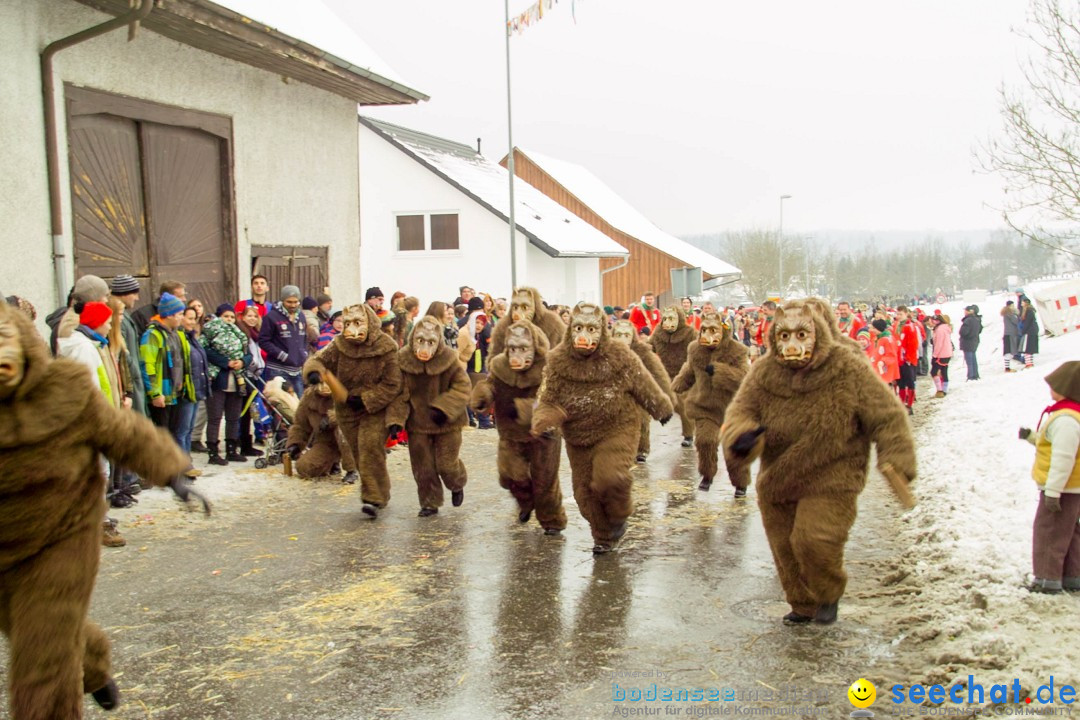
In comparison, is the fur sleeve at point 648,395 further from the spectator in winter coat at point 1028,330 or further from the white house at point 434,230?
the spectator in winter coat at point 1028,330

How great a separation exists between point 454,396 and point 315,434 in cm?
189

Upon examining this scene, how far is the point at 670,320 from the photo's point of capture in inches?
552

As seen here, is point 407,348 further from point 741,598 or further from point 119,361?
point 741,598

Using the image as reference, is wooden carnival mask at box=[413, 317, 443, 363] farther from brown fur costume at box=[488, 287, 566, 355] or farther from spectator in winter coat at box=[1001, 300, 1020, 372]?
spectator in winter coat at box=[1001, 300, 1020, 372]

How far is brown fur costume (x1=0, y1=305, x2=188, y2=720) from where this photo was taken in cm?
409

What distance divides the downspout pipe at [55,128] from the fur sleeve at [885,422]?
8.29m

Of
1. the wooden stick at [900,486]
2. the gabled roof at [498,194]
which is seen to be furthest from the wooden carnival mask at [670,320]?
the gabled roof at [498,194]

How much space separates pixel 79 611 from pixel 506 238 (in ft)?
84.7

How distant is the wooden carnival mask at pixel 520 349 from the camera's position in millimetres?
8773

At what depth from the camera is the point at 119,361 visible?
892 cm

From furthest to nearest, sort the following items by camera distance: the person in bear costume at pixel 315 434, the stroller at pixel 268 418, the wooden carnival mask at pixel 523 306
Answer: the stroller at pixel 268 418 < the wooden carnival mask at pixel 523 306 < the person in bear costume at pixel 315 434

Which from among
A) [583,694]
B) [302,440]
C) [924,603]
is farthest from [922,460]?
[583,694]

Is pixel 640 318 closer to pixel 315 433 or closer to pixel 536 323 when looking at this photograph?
pixel 536 323

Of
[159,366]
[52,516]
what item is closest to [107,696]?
[52,516]
